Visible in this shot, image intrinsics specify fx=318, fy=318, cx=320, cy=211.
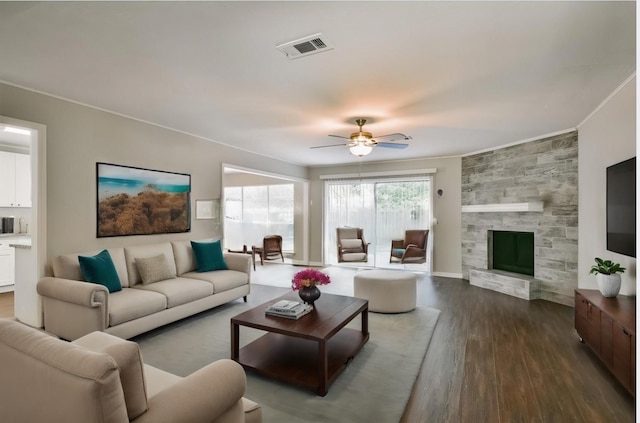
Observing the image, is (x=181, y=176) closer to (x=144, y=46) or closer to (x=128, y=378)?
(x=144, y=46)

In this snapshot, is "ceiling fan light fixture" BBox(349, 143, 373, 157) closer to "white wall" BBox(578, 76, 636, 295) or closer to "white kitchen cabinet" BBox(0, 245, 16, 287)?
"white wall" BBox(578, 76, 636, 295)

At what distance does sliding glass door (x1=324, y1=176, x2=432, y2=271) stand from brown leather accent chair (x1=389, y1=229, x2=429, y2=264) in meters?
0.27

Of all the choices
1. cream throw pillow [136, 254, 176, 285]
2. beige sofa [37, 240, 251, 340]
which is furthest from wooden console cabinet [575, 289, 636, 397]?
cream throw pillow [136, 254, 176, 285]

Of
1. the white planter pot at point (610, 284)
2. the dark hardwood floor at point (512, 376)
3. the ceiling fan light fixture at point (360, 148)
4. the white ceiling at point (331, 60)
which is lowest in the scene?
the dark hardwood floor at point (512, 376)

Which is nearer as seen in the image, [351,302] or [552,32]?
[552,32]

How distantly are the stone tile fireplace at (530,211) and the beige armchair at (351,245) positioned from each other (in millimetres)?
2136

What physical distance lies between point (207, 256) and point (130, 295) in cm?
128

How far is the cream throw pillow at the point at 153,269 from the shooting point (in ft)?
12.3

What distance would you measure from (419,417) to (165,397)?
1632mm

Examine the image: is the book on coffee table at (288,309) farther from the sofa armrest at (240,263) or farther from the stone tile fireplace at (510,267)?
the stone tile fireplace at (510,267)

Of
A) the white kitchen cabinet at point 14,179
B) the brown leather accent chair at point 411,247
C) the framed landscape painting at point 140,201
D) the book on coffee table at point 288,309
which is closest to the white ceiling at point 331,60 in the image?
the framed landscape painting at point 140,201

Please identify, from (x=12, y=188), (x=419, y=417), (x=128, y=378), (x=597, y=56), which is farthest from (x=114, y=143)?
(x=597, y=56)

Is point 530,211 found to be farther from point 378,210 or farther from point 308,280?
point 308,280

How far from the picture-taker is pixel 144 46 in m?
2.32
